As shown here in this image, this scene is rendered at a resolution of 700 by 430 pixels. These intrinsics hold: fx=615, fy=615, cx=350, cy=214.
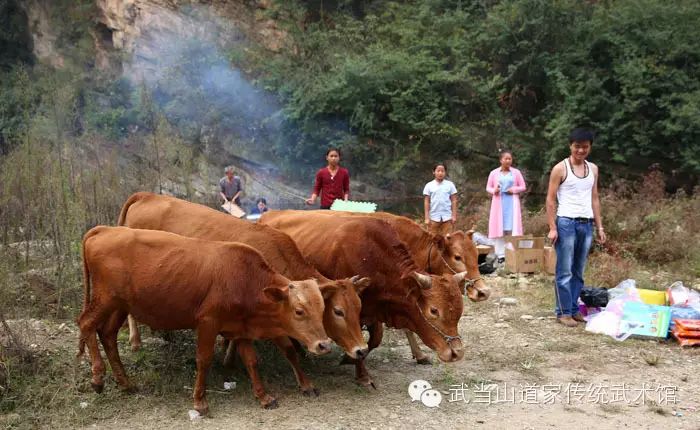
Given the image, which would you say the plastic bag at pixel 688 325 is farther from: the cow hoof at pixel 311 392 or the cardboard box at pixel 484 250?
the cow hoof at pixel 311 392

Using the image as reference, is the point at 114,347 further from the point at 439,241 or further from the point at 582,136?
the point at 582,136

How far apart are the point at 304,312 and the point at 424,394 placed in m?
1.34

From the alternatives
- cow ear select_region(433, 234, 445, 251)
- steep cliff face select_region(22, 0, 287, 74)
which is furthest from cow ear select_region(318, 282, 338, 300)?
steep cliff face select_region(22, 0, 287, 74)

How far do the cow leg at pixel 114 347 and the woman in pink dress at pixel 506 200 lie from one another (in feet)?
21.8

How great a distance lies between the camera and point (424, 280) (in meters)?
→ 5.08

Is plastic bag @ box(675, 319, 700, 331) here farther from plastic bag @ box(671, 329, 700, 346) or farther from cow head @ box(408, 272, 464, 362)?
cow head @ box(408, 272, 464, 362)

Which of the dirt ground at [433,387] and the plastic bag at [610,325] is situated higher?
the plastic bag at [610,325]

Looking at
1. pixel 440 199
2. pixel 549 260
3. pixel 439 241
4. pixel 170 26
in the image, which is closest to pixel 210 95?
pixel 170 26

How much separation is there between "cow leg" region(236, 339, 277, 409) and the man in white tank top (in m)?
3.80

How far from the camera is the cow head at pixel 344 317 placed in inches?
190

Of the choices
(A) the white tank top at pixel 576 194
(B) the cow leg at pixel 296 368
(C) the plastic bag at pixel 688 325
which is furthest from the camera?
(A) the white tank top at pixel 576 194

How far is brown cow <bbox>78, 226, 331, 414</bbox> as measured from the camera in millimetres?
4711

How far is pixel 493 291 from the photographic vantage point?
8.86 metres

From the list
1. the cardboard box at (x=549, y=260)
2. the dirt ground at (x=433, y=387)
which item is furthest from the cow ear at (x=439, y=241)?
the cardboard box at (x=549, y=260)
